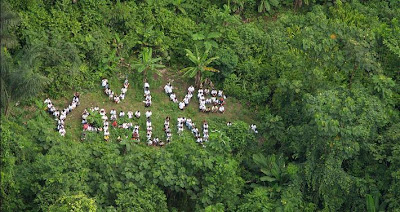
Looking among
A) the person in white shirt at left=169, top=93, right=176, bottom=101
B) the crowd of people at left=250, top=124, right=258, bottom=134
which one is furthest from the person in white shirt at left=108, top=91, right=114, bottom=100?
the crowd of people at left=250, top=124, right=258, bottom=134

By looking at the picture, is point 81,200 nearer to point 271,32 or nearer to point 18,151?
point 18,151

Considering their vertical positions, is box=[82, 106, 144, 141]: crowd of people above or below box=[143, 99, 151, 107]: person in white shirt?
below

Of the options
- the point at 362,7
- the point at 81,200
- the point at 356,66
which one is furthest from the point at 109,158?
the point at 362,7

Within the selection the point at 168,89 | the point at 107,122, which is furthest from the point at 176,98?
the point at 107,122

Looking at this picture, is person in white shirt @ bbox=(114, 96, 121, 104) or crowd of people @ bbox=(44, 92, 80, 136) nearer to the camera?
crowd of people @ bbox=(44, 92, 80, 136)

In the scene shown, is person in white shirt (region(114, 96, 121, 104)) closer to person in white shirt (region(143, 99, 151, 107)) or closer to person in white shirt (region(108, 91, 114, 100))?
person in white shirt (region(108, 91, 114, 100))

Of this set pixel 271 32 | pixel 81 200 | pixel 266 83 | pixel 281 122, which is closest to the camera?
pixel 81 200
